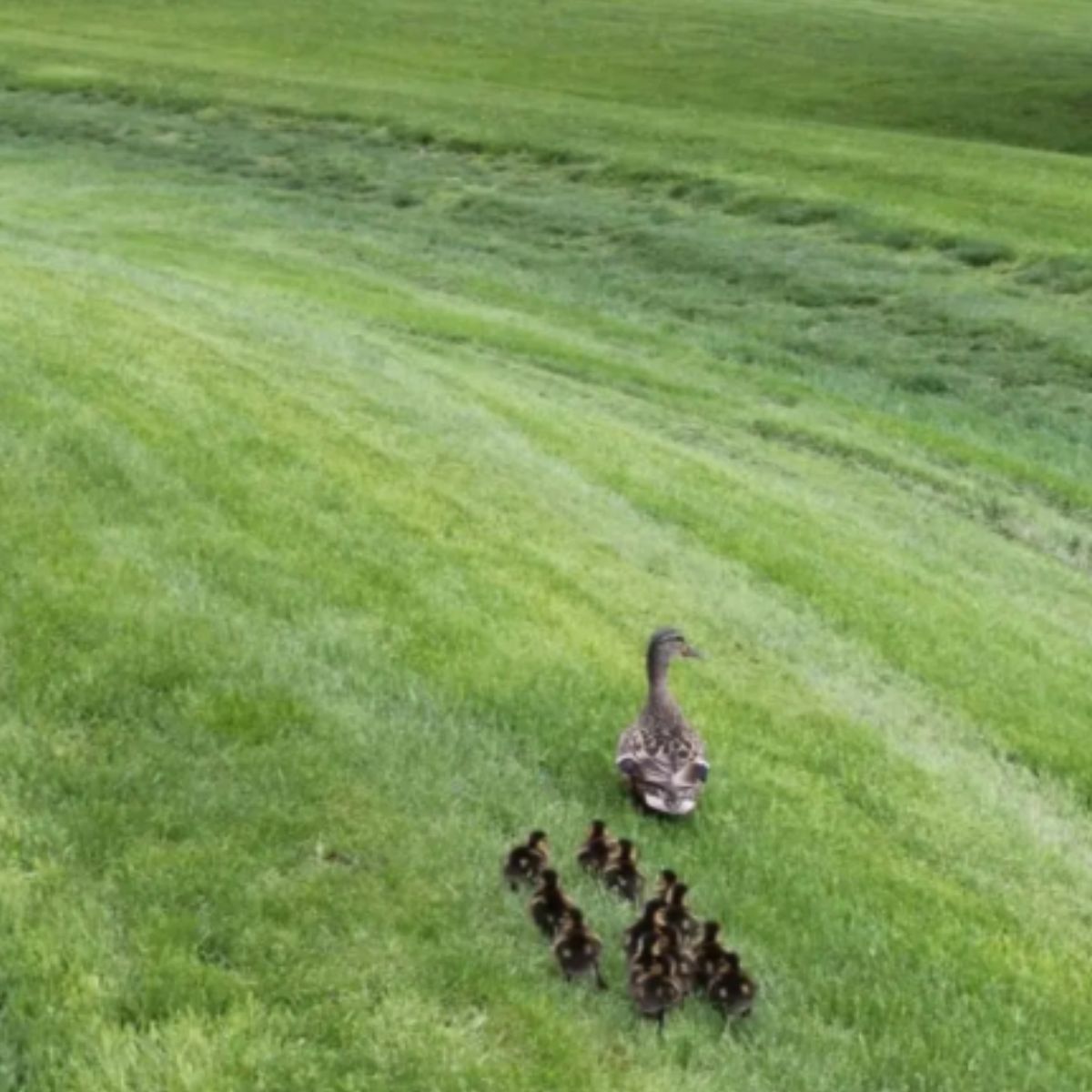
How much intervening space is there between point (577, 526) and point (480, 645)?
402cm

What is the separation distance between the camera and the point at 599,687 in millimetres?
10164

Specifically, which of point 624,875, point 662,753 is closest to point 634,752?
point 662,753

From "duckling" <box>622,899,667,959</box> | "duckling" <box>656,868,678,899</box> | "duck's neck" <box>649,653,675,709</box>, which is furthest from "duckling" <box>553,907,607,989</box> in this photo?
"duck's neck" <box>649,653,675,709</box>

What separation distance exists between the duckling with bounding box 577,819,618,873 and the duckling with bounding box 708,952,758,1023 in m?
0.97

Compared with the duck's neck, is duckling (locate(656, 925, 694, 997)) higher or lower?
lower

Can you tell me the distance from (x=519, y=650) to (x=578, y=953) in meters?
3.63

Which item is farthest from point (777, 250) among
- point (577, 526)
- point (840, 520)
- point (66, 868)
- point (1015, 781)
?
point (66, 868)

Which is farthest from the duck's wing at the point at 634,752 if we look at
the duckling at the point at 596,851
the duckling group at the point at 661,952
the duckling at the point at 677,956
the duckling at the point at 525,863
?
the duckling at the point at 677,956

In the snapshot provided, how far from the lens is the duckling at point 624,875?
25.2 ft

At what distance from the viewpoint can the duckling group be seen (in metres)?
6.87

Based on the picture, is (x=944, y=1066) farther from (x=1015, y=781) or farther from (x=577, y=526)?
(x=577, y=526)

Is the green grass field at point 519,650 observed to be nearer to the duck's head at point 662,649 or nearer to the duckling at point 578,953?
the duckling at point 578,953

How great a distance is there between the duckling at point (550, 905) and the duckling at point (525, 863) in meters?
0.28

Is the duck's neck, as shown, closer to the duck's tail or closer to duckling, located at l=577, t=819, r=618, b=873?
the duck's tail
